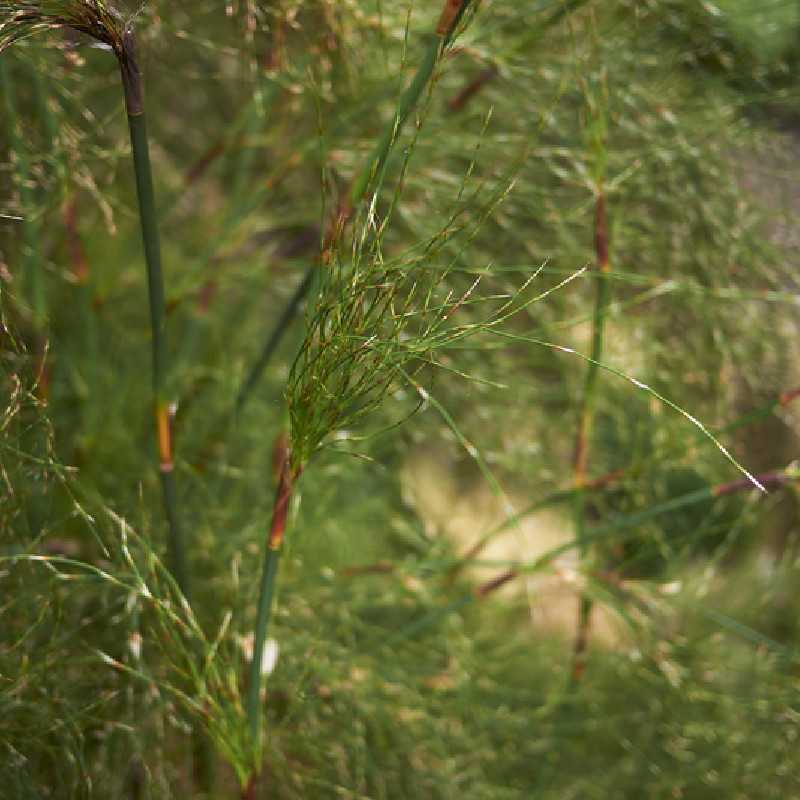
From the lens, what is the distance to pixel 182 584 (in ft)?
1.48

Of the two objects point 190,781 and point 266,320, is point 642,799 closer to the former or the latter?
point 190,781

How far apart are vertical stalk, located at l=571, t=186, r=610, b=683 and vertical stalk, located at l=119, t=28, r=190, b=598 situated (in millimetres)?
175

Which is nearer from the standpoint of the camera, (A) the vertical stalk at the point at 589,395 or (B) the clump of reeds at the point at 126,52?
(B) the clump of reeds at the point at 126,52

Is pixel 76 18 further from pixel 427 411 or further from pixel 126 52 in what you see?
pixel 427 411

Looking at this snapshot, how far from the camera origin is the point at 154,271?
352mm

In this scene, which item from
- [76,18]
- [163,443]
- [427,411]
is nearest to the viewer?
[76,18]

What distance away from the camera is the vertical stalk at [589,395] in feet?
1.60

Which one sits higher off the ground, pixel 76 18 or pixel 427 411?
pixel 76 18

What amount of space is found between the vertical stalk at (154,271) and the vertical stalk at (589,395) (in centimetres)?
18

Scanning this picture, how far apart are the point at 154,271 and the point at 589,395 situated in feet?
0.81

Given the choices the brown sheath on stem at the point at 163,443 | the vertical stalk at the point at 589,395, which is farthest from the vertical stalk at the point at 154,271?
the vertical stalk at the point at 589,395

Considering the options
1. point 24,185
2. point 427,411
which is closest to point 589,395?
point 427,411

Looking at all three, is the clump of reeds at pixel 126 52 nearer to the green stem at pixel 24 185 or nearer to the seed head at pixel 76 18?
the seed head at pixel 76 18

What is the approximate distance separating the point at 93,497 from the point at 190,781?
0.53 feet
